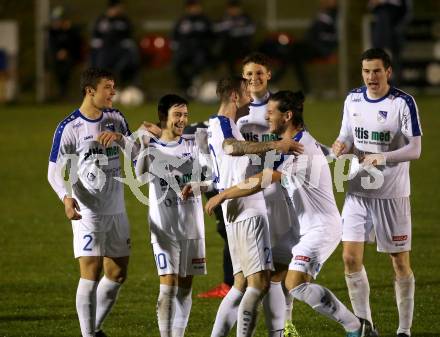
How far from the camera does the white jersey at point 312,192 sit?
26.9 ft

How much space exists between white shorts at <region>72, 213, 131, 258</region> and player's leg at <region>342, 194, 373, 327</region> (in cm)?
169

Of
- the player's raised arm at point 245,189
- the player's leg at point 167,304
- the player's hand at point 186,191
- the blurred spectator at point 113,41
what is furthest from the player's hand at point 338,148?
the blurred spectator at point 113,41

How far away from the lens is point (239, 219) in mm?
8008

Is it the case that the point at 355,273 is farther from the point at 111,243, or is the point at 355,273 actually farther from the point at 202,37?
the point at 202,37

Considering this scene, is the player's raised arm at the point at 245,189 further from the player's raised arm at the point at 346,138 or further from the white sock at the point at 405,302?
the white sock at the point at 405,302

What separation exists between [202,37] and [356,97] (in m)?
19.9

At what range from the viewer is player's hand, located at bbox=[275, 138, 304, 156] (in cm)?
798

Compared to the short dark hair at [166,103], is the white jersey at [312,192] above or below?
below

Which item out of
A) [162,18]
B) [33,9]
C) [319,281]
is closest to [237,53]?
[162,18]

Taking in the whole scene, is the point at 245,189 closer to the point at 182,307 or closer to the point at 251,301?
the point at 251,301

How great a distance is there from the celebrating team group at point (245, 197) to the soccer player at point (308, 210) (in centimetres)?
1

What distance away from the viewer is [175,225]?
8328 mm

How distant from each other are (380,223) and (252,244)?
4.42 ft

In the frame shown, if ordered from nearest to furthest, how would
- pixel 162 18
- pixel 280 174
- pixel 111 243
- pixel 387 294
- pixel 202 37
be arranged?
pixel 280 174 → pixel 111 243 → pixel 387 294 → pixel 202 37 → pixel 162 18
